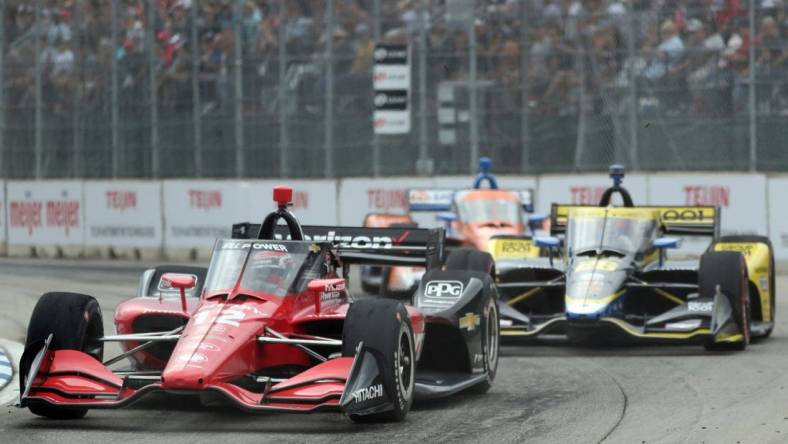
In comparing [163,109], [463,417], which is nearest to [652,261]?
[463,417]

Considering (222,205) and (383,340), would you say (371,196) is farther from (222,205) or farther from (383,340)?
(383,340)

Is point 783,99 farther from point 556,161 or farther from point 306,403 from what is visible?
point 306,403

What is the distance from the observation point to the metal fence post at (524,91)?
24.4 meters

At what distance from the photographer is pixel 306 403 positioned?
916 centimetres

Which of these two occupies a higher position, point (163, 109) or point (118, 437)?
point (163, 109)

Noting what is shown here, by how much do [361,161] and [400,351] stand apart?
16.3 m

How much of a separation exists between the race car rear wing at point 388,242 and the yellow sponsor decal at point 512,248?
399cm

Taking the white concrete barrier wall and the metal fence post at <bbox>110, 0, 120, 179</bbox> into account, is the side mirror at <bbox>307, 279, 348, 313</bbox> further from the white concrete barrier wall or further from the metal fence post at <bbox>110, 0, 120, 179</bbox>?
the metal fence post at <bbox>110, 0, 120, 179</bbox>

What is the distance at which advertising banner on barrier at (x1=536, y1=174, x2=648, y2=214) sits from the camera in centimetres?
2333

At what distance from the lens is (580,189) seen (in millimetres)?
23734

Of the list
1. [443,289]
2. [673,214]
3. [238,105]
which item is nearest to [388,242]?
[443,289]

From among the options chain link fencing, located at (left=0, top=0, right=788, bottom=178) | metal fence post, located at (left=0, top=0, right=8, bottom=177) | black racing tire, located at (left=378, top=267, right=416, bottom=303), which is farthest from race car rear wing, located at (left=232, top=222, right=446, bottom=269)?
metal fence post, located at (left=0, top=0, right=8, bottom=177)

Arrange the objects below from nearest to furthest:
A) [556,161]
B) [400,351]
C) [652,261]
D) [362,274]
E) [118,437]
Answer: [118,437]
[400,351]
[652,261]
[362,274]
[556,161]

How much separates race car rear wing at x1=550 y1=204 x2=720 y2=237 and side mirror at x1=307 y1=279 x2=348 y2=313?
5449mm
